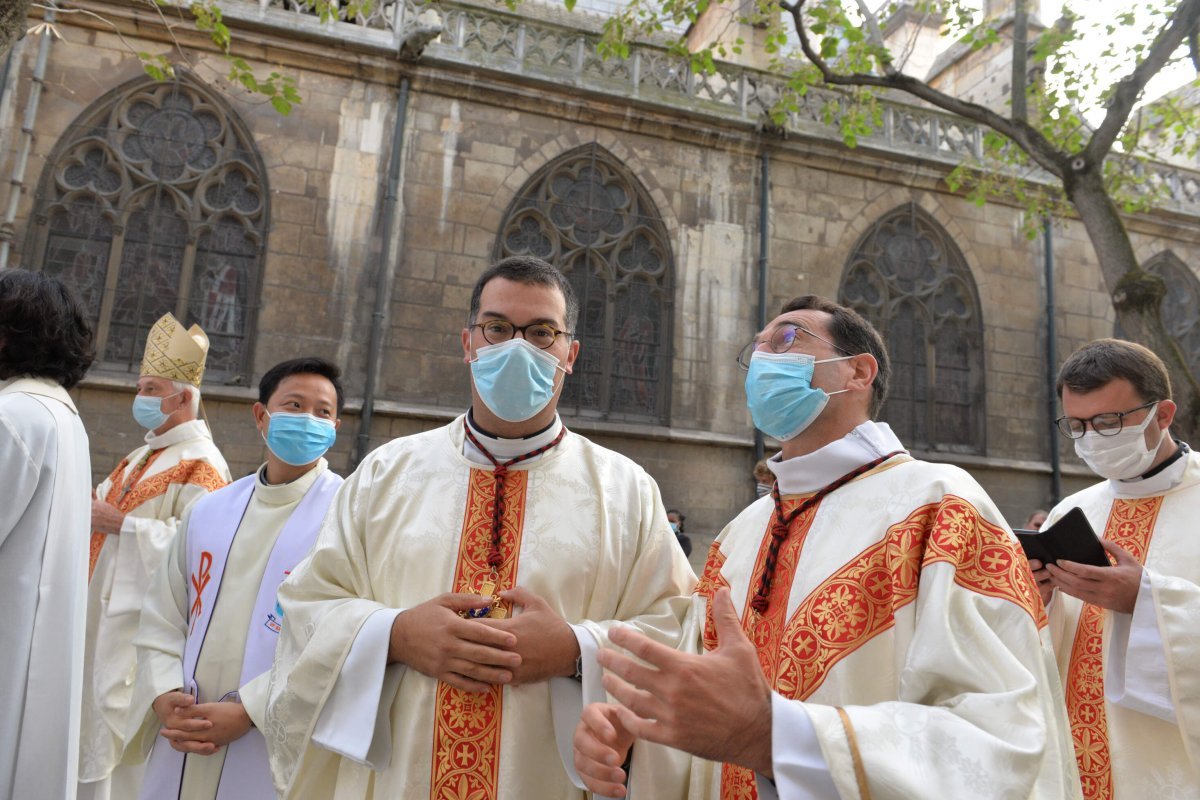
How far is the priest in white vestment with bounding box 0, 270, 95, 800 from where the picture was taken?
6.96 feet

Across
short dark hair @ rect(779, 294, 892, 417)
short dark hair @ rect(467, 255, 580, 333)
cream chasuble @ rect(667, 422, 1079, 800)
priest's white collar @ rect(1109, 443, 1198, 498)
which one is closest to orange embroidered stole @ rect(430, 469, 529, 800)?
cream chasuble @ rect(667, 422, 1079, 800)

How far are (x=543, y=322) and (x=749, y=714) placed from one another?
1.36 metres

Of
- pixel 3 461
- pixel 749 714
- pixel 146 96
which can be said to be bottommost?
pixel 749 714

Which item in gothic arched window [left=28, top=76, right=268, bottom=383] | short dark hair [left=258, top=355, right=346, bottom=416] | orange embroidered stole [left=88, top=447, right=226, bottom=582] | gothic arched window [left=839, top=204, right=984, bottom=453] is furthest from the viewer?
gothic arched window [left=839, top=204, right=984, bottom=453]

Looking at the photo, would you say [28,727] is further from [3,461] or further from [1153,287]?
[1153,287]

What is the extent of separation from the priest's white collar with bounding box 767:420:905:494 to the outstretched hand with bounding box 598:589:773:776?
2.19 feet

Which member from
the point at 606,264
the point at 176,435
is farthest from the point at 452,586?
the point at 606,264

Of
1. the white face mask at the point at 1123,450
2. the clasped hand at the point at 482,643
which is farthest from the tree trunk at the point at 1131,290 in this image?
the clasped hand at the point at 482,643

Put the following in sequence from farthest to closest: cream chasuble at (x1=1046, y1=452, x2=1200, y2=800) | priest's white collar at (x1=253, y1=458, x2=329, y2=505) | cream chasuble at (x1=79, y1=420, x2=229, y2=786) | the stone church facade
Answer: the stone church facade < cream chasuble at (x1=79, y1=420, x2=229, y2=786) < priest's white collar at (x1=253, y1=458, x2=329, y2=505) < cream chasuble at (x1=1046, y1=452, x2=1200, y2=800)

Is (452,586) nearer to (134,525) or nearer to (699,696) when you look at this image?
(699,696)

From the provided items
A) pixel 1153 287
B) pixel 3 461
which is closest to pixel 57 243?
pixel 3 461

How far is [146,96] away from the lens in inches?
418

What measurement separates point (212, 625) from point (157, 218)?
29.6 feet

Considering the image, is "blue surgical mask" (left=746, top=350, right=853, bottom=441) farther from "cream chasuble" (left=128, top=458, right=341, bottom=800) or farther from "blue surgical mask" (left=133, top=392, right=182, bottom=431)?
"blue surgical mask" (left=133, top=392, right=182, bottom=431)
